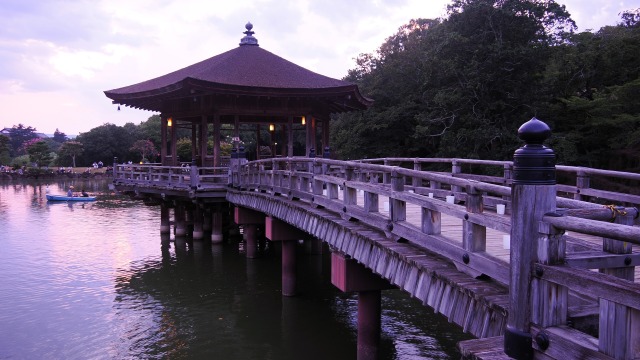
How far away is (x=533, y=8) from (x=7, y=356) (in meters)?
29.0

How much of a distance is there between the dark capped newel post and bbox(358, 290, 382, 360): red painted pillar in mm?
5780

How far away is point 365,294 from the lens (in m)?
9.63

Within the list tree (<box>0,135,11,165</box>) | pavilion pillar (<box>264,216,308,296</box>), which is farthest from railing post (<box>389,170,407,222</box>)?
tree (<box>0,135,11,165</box>)

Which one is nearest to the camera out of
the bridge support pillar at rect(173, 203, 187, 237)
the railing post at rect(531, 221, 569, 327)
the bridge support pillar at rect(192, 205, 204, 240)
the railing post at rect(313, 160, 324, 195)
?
the railing post at rect(531, 221, 569, 327)

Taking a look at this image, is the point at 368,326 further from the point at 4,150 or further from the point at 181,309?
the point at 4,150

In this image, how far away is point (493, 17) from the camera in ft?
91.2

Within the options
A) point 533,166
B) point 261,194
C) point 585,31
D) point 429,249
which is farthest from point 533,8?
point 533,166

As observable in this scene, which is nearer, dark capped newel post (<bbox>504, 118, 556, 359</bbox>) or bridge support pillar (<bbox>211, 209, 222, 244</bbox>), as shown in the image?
dark capped newel post (<bbox>504, 118, 556, 359</bbox>)

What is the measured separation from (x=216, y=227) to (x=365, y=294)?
1360 centimetres

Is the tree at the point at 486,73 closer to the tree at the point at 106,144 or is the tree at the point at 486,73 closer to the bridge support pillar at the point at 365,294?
the bridge support pillar at the point at 365,294

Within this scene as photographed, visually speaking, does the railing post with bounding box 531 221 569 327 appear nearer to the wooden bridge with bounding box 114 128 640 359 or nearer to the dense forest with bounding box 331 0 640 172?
the wooden bridge with bounding box 114 128 640 359

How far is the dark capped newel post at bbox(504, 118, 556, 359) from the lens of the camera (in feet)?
12.0

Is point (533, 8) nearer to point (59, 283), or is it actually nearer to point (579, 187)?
point (579, 187)

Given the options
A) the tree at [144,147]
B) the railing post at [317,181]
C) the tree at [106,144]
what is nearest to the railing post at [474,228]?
the railing post at [317,181]
